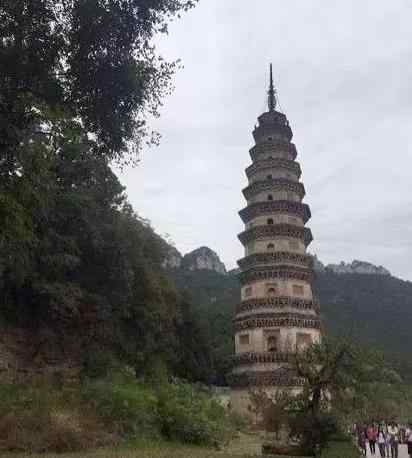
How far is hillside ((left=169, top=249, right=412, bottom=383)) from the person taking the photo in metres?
48.3

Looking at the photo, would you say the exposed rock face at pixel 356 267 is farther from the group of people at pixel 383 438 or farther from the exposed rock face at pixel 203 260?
the group of people at pixel 383 438

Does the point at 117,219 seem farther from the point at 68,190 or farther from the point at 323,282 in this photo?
the point at 323,282

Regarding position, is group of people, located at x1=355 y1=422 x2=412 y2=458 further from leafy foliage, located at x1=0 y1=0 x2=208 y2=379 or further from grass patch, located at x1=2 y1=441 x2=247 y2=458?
leafy foliage, located at x1=0 y1=0 x2=208 y2=379

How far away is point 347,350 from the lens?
1784 centimetres

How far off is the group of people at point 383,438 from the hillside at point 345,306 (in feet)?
62.9

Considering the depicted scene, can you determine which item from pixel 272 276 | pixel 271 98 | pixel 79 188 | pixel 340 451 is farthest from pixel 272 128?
pixel 340 451

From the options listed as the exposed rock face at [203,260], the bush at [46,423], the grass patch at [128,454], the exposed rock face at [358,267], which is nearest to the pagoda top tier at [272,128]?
the bush at [46,423]

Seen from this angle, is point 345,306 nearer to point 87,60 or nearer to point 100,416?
point 100,416

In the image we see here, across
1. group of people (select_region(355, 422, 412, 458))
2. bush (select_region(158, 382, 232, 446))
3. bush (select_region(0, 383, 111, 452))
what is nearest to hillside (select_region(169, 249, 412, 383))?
group of people (select_region(355, 422, 412, 458))

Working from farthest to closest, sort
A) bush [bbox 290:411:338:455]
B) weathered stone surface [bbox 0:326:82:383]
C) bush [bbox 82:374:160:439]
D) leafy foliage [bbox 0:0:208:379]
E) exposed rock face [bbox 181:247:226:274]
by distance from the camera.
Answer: exposed rock face [bbox 181:247:226:274] → weathered stone surface [bbox 0:326:82:383] → bush [bbox 290:411:338:455] → bush [bbox 82:374:160:439] → leafy foliage [bbox 0:0:208:379]

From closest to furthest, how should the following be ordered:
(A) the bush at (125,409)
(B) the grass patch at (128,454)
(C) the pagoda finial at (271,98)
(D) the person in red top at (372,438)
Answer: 1. (B) the grass patch at (128,454)
2. (A) the bush at (125,409)
3. (D) the person in red top at (372,438)
4. (C) the pagoda finial at (271,98)

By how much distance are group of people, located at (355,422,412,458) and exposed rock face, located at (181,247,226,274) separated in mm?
62928

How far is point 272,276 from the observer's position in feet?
97.5

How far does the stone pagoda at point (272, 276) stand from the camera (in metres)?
28.2
